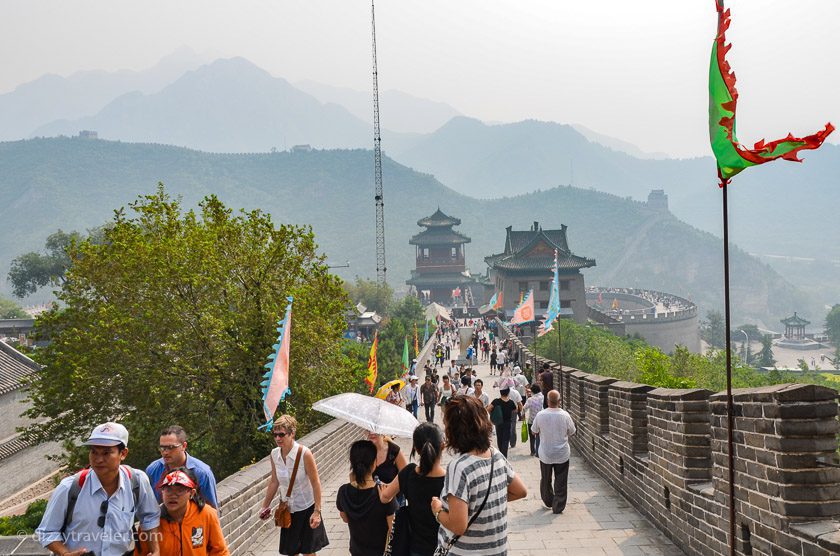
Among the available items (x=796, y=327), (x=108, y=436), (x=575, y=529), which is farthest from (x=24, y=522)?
(x=796, y=327)

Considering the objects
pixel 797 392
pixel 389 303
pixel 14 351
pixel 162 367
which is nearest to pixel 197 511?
pixel 797 392

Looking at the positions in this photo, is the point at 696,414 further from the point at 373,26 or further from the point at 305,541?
the point at 373,26

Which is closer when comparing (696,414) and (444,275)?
(696,414)

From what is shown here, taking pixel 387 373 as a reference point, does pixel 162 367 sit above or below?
above

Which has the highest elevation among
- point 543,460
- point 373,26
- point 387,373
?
point 373,26

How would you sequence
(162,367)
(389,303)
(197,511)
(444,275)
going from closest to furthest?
(197,511), (162,367), (389,303), (444,275)

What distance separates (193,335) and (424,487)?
1407cm

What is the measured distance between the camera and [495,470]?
4387mm

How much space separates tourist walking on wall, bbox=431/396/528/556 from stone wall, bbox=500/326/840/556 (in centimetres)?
184

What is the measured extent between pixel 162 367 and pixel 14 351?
21.7 meters

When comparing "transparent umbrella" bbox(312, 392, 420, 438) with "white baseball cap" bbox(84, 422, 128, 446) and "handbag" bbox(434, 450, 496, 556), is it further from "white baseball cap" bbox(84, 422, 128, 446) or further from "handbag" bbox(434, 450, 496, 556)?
"white baseball cap" bbox(84, 422, 128, 446)

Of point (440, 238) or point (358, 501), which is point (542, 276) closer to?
point (440, 238)

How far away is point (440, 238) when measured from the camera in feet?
414

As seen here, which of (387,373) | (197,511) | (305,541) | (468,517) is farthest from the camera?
(387,373)
